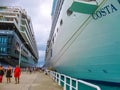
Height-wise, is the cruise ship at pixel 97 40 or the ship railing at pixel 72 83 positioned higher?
the cruise ship at pixel 97 40

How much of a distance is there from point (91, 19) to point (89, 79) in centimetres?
353

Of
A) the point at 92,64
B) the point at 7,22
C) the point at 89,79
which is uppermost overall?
the point at 7,22

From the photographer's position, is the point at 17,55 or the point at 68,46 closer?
the point at 68,46

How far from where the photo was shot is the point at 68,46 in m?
16.6

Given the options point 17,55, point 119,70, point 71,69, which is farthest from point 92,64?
point 17,55

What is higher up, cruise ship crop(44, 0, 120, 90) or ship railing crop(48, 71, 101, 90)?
cruise ship crop(44, 0, 120, 90)

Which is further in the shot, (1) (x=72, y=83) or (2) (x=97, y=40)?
(1) (x=72, y=83)

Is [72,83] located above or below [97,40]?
below

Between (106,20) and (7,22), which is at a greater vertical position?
(7,22)

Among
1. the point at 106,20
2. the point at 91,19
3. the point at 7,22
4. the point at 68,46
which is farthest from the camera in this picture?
the point at 7,22

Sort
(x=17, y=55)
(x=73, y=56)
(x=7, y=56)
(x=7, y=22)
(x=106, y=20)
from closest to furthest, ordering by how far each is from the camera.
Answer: (x=106, y=20), (x=73, y=56), (x=7, y=56), (x=7, y=22), (x=17, y=55)

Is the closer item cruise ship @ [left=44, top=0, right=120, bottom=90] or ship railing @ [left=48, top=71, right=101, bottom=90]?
ship railing @ [left=48, top=71, right=101, bottom=90]

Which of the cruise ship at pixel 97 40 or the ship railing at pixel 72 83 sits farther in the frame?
the cruise ship at pixel 97 40

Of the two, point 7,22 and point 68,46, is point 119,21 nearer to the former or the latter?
point 68,46
